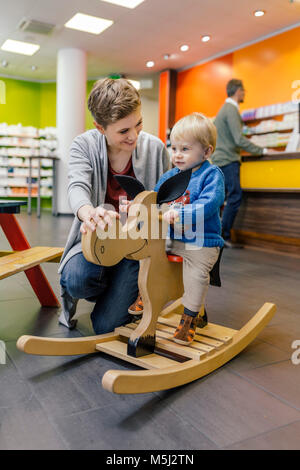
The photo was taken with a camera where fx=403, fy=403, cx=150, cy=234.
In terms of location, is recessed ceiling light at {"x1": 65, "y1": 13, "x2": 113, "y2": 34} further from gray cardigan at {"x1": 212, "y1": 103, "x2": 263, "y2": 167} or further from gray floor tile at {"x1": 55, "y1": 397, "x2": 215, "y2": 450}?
gray floor tile at {"x1": 55, "y1": 397, "x2": 215, "y2": 450}

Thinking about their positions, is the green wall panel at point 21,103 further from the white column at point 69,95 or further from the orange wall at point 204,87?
the orange wall at point 204,87

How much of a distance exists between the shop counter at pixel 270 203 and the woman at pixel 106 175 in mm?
2898

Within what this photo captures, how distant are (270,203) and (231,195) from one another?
1.46 feet

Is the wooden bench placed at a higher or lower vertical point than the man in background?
lower

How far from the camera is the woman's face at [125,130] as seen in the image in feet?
4.66

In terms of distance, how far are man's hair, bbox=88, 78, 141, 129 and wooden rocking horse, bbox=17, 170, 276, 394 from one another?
11.3 inches

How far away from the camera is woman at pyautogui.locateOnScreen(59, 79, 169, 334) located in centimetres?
141

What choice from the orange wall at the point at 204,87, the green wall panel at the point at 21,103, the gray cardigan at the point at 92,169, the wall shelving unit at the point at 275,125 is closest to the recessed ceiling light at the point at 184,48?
the orange wall at the point at 204,87

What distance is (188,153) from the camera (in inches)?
55.8

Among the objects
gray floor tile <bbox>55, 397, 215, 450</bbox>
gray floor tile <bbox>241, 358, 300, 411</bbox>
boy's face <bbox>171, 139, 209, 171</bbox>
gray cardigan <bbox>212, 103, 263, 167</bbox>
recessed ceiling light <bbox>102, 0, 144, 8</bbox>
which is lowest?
gray floor tile <bbox>241, 358, 300, 411</bbox>

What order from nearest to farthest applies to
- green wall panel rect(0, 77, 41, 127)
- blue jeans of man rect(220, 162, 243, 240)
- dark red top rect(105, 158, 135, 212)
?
1. dark red top rect(105, 158, 135, 212)
2. blue jeans of man rect(220, 162, 243, 240)
3. green wall panel rect(0, 77, 41, 127)

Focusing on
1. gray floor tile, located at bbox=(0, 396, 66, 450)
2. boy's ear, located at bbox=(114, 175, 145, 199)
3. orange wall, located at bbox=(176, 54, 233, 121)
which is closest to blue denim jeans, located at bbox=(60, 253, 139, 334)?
boy's ear, located at bbox=(114, 175, 145, 199)

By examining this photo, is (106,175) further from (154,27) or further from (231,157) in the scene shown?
(154,27)
